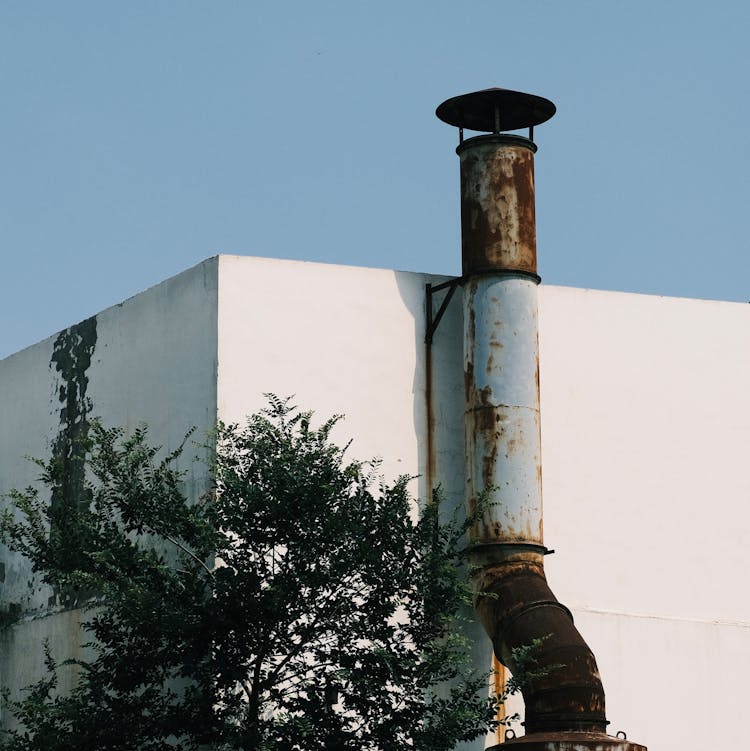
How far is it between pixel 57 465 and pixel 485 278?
5.20 meters

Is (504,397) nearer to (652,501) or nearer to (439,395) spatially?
(439,395)

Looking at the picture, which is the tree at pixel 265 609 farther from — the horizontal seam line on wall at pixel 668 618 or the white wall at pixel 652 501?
the white wall at pixel 652 501

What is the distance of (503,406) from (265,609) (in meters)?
4.22

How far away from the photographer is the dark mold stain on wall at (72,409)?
2327 cm

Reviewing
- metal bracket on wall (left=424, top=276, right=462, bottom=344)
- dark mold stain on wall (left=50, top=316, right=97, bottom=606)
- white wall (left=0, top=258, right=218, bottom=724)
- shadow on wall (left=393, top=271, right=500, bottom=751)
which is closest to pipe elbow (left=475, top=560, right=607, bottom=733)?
shadow on wall (left=393, top=271, right=500, bottom=751)

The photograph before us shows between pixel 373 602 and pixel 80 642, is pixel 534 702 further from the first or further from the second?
pixel 80 642

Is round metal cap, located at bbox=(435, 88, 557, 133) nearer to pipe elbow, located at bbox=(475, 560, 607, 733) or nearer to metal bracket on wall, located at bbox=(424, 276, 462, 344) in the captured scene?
metal bracket on wall, located at bbox=(424, 276, 462, 344)

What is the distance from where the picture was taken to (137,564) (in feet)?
63.6

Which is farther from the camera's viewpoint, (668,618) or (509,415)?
(668,618)

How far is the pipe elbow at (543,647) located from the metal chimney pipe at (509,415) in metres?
0.01

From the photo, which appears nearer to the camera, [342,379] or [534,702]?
[534,702]

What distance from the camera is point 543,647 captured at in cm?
2030

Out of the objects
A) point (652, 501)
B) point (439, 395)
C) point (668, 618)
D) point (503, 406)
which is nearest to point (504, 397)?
point (503, 406)

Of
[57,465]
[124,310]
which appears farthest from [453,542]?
[124,310]
